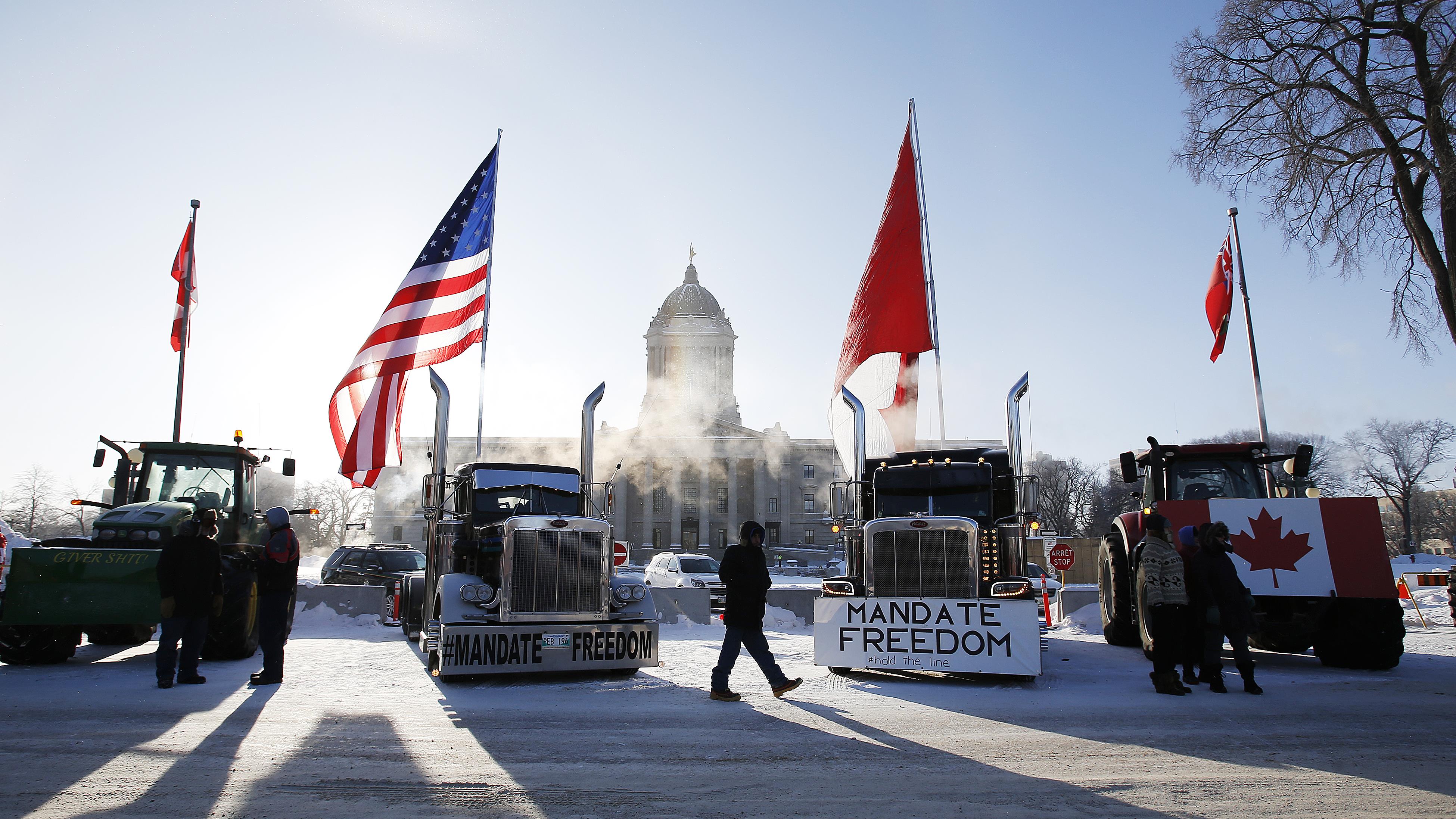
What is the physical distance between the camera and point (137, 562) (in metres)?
9.69

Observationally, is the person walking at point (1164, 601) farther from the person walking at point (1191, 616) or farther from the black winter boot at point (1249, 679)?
the black winter boot at point (1249, 679)

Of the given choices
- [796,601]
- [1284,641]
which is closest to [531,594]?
[1284,641]

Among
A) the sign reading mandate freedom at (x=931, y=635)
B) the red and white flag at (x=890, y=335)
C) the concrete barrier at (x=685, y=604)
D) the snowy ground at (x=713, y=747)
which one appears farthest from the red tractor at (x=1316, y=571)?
the concrete barrier at (x=685, y=604)

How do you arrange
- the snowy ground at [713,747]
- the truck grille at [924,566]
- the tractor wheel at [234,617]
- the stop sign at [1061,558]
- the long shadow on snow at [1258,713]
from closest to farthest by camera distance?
the snowy ground at [713,747] → the long shadow on snow at [1258,713] → the truck grille at [924,566] → the tractor wheel at [234,617] → the stop sign at [1061,558]

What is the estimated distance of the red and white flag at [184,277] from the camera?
20.0 meters

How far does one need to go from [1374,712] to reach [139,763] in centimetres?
930

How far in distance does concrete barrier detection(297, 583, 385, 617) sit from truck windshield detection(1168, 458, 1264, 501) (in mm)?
13623

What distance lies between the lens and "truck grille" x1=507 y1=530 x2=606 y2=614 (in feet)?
30.6

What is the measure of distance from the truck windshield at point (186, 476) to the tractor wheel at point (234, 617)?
5.50 feet

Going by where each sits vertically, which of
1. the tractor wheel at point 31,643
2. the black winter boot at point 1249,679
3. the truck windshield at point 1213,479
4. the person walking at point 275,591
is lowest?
the black winter boot at point 1249,679

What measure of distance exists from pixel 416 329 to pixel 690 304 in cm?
7941

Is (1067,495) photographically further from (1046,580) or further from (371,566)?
(371,566)

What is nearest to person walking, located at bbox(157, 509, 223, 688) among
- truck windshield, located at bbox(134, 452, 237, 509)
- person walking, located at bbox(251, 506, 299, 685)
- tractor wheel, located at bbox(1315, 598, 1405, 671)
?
person walking, located at bbox(251, 506, 299, 685)

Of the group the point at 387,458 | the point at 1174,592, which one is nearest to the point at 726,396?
the point at 387,458
